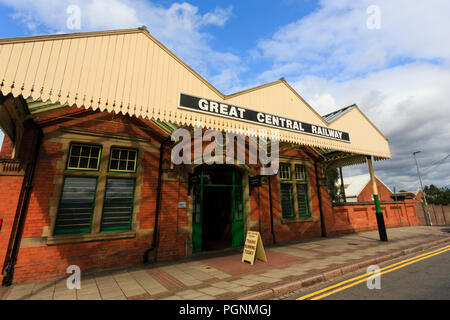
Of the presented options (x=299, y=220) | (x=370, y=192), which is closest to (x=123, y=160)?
(x=299, y=220)

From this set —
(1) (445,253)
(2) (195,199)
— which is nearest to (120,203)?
(2) (195,199)

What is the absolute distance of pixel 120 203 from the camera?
6.84 meters

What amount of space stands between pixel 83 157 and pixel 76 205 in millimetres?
1571

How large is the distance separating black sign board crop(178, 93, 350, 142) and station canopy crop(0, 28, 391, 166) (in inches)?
1.1

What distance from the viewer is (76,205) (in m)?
6.24

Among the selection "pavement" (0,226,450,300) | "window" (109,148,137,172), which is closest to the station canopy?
"window" (109,148,137,172)

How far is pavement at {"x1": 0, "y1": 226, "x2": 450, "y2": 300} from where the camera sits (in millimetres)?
4223

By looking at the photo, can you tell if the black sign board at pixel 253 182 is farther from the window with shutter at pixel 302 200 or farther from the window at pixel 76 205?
the window at pixel 76 205

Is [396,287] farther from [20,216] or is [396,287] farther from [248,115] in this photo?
[20,216]

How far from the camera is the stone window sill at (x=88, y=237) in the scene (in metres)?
5.65

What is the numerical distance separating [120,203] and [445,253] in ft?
40.6
